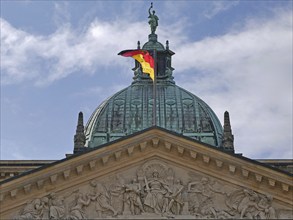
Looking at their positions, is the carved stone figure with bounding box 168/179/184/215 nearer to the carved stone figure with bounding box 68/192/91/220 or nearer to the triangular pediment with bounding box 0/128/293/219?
the triangular pediment with bounding box 0/128/293/219

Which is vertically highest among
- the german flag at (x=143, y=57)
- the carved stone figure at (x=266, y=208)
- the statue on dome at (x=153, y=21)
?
the statue on dome at (x=153, y=21)

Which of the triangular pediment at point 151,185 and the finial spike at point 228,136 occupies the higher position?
the finial spike at point 228,136

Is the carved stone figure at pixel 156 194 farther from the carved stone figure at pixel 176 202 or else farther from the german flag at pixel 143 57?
the german flag at pixel 143 57

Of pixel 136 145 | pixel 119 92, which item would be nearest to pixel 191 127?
pixel 119 92

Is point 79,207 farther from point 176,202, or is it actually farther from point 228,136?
point 228,136

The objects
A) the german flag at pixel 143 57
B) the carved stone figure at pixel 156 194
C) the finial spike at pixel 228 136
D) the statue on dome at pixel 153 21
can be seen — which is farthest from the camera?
the statue on dome at pixel 153 21

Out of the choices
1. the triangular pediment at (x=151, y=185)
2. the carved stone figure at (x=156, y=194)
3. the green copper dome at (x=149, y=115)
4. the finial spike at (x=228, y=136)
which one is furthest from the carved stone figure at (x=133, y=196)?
the green copper dome at (x=149, y=115)

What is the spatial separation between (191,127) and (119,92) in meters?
6.98

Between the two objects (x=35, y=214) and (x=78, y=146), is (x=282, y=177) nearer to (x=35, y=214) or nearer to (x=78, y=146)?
(x=35, y=214)

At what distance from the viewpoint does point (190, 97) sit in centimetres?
5462

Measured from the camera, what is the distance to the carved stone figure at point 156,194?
32.7m

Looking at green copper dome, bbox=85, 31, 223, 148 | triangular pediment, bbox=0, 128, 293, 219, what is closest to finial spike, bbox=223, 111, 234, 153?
green copper dome, bbox=85, 31, 223, 148

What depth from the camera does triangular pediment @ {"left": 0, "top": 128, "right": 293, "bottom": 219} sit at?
107 ft

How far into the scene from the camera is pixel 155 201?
32719 millimetres
